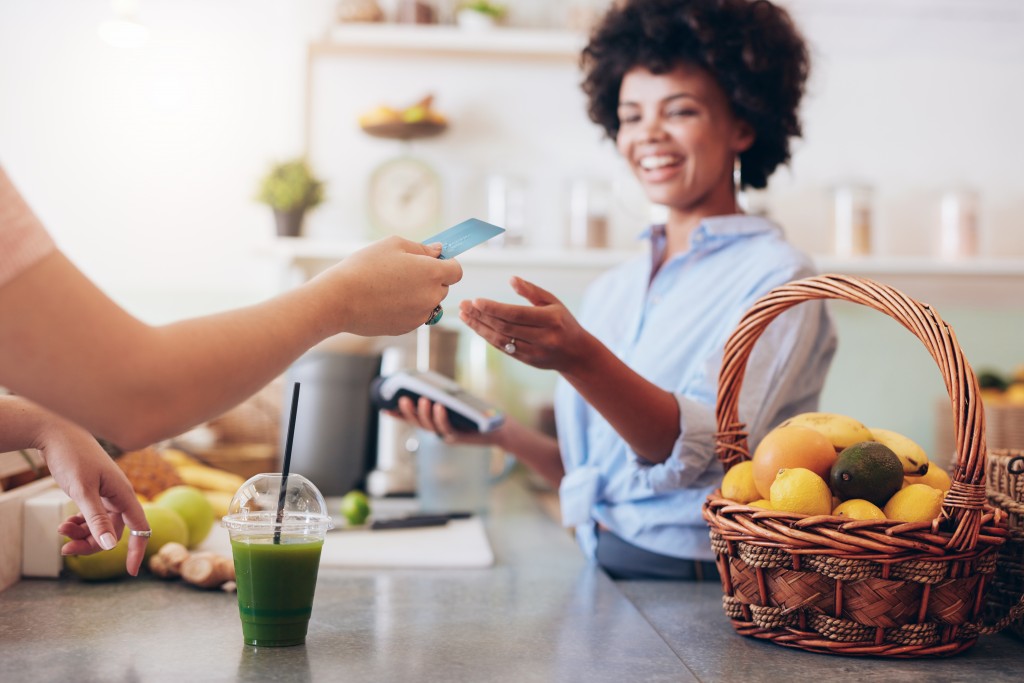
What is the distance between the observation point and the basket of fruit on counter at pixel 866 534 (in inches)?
31.6

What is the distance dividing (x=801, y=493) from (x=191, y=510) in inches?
31.4

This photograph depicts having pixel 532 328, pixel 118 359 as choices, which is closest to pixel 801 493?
pixel 532 328

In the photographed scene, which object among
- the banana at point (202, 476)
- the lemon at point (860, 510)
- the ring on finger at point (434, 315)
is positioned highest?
the ring on finger at point (434, 315)

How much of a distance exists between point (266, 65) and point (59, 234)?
70 cm

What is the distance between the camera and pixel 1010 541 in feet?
2.96

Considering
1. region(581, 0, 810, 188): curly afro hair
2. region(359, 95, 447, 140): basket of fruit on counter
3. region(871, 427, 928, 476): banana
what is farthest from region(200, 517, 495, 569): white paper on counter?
region(359, 95, 447, 140): basket of fruit on counter

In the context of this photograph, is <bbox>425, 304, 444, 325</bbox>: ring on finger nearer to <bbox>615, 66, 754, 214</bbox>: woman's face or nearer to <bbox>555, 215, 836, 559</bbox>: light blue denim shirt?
<bbox>555, 215, 836, 559</bbox>: light blue denim shirt

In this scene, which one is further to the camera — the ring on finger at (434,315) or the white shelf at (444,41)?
the white shelf at (444,41)

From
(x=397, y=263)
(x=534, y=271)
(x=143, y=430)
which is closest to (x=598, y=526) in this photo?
(x=397, y=263)

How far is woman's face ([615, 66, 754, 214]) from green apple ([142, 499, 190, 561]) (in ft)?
2.61

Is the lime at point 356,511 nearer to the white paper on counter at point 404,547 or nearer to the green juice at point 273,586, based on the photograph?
the white paper on counter at point 404,547

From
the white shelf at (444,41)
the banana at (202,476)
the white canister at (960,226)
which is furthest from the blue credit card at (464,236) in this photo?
the white canister at (960,226)

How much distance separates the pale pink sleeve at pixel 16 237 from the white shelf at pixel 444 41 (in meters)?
1.99

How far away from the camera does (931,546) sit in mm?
802
